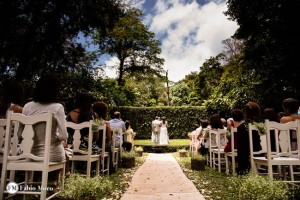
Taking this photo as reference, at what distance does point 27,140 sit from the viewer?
2.90 meters

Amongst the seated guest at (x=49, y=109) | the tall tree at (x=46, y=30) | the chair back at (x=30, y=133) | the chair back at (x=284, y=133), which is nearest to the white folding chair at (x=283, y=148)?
the chair back at (x=284, y=133)

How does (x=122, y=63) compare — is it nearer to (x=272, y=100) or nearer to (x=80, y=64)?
(x=80, y=64)

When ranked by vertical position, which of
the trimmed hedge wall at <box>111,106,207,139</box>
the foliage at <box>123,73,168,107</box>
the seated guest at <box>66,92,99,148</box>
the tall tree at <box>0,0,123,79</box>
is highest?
the foliage at <box>123,73,168,107</box>

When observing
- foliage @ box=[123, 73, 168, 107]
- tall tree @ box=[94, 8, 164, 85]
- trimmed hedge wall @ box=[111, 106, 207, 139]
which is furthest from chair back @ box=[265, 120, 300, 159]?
foliage @ box=[123, 73, 168, 107]

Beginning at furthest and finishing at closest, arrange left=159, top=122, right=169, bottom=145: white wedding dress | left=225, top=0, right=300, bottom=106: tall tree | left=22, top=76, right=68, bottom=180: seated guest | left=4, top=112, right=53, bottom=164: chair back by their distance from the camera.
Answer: left=159, top=122, right=169, bottom=145: white wedding dress
left=225, top=0, right=300, bottom=106: tall tree
left=22, top=76, right=68, bottom=180: seated guest
left=4, top=112, right=53, bottom=164: chair back

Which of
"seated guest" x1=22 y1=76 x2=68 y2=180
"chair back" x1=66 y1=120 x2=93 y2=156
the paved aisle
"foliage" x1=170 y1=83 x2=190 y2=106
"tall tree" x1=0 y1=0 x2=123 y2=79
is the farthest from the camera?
"foliage" x1=170 y1=83 x2=190 y2=106

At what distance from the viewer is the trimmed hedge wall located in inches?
835

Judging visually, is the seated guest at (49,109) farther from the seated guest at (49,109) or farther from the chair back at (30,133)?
the chair back at (30,133)

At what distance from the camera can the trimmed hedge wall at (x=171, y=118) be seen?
21.2 metres

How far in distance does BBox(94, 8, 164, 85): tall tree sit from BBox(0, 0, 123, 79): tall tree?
1590 centimetres

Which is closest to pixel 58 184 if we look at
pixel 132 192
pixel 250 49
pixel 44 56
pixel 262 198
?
pixel 132 192

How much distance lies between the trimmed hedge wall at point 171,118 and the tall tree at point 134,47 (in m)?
7.71

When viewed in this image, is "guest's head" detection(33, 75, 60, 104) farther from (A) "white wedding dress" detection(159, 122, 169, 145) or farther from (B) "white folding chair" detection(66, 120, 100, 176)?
(A) "white wedding dress" detection(159, 122, 169, 145)

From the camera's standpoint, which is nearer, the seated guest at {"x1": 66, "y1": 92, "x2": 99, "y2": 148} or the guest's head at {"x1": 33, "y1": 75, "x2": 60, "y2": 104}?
the guest's head at {"x1": 33, "y1": 75, "x2": 60, "y2": 104}
